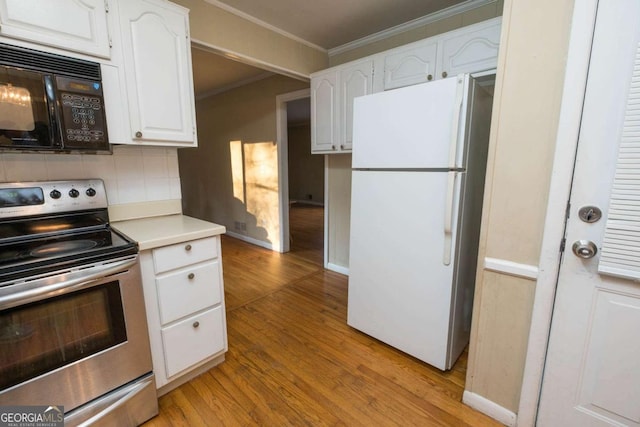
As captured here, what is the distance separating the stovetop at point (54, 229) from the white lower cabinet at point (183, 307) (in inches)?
8.2

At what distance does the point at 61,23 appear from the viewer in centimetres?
129

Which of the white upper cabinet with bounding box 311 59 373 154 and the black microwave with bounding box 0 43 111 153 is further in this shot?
the white upper cabinet with bounding box 311 59 373 154

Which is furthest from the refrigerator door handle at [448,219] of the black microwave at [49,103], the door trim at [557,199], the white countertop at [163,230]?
the black microwave at [49,103]

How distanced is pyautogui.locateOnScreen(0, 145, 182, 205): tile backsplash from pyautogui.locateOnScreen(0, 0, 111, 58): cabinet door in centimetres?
57

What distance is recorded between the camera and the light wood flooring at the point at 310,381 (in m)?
1.45

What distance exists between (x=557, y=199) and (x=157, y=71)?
210cm

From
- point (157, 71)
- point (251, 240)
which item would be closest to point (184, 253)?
point (157, 71)

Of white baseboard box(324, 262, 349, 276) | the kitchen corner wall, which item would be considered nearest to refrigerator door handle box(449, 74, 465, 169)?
white baseboard box(324, 262, 349, 276)

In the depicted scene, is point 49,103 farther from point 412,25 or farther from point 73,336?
point 412,25

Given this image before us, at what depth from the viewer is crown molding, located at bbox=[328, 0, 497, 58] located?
2.17 metres

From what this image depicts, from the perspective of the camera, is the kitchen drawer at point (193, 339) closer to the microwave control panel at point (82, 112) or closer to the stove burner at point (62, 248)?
the stove burner at point (62, 248)

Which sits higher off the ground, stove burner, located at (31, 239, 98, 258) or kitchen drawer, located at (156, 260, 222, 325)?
stove burner, located at (31, 239, 98, 258)

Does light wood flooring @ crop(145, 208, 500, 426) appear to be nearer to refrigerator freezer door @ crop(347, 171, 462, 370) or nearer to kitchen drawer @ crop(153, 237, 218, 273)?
refrigerator freezer door @ crop(347, 171, 462, 370)

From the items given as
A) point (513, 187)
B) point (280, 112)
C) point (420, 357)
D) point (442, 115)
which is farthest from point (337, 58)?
point (420, 357)
